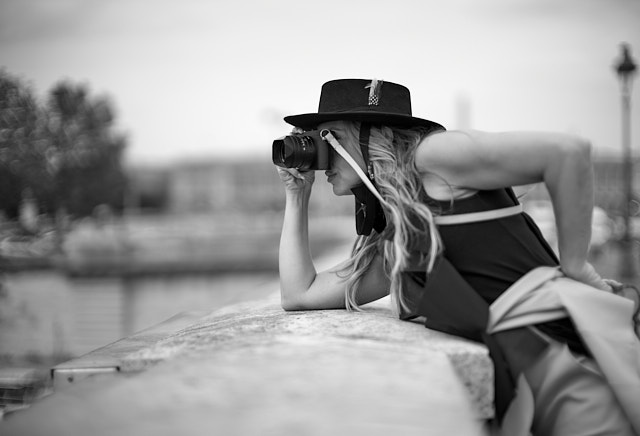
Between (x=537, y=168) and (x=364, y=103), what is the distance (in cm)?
65

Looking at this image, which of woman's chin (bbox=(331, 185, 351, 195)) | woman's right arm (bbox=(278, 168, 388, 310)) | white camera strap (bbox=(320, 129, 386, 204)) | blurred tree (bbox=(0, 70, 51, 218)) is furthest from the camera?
blurred tree (bbox=(0, 70, 51, 218))

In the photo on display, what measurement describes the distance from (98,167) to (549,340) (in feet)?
121

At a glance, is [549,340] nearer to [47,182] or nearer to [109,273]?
[47,182]

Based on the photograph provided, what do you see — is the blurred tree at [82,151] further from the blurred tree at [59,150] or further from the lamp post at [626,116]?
the lamp post at [626,116]

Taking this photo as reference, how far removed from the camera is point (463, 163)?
2.01m

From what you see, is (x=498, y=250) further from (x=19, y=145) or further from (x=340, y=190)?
(x=19, y=145)

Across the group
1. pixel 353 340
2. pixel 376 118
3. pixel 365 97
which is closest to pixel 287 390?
pixel 353 340

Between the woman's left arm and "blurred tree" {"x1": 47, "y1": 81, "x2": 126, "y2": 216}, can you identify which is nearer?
the woman's left arm

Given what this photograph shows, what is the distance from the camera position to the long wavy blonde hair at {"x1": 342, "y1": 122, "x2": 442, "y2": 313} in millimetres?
2113

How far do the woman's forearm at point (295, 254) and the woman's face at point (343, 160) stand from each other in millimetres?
393

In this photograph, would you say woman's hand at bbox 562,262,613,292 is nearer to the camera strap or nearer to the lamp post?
the camera strap

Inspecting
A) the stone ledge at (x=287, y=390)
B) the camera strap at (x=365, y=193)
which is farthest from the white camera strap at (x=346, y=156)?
the stone ledge at (x=287, y=390)

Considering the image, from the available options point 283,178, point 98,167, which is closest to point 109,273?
point 98,167

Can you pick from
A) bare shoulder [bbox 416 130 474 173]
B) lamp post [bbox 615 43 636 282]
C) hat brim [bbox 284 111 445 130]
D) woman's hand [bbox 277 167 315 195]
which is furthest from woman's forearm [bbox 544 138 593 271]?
lamp post [bbox 615 43 636 282]
